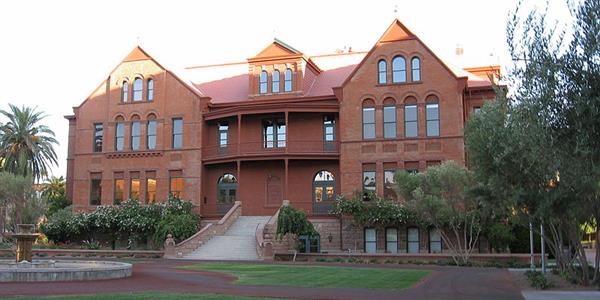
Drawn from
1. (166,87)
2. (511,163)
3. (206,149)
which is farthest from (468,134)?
(166,87)

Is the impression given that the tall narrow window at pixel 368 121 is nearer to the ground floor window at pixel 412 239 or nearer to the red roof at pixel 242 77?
the red roof at pixel 242 77

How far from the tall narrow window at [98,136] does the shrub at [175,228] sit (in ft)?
35.4

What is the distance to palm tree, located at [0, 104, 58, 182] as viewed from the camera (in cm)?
4900

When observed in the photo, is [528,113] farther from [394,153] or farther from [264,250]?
[394,153]

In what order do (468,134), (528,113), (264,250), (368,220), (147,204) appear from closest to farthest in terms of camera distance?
(528,113) < (468,134) < (264,250) < (368,220) < (147,204)

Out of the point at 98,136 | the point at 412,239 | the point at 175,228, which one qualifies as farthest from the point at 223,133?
the point at 412,239

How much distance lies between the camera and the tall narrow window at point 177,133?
149 ft

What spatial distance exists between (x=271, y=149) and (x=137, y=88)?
1152 cm

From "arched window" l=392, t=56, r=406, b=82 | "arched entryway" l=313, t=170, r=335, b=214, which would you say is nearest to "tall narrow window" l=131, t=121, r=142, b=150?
"arched entryway" l=313, t=170, r=335, b=214

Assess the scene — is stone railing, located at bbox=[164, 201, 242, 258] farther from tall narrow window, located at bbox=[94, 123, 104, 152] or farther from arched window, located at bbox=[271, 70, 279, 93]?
tall narrow window, located at bbox=[94, 123, 104, 152]

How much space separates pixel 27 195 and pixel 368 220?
22.3m

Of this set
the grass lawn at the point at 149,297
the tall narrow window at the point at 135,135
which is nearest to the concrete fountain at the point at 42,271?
the grass lawn at the point at 149,297

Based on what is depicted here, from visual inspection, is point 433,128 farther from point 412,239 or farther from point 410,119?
point 412,239

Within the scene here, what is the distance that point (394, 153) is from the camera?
4094 centimetres
